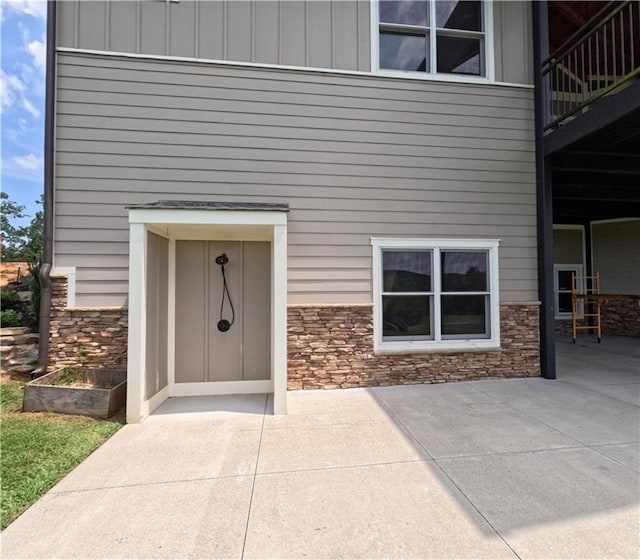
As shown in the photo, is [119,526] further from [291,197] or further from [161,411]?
[291,197]

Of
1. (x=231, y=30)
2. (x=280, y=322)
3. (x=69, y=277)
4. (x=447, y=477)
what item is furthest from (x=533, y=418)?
(x=231, y=30)

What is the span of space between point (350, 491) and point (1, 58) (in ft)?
24.5

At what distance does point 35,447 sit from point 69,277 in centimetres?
220

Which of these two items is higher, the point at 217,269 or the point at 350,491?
the point at 217,269


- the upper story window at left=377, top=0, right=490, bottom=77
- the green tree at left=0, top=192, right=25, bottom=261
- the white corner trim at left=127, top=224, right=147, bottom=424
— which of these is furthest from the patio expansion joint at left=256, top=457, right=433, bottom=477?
the green tree at left=0, top=192, right=25, bottom=261

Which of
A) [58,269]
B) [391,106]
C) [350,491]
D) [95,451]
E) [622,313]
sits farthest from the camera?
[622,313]

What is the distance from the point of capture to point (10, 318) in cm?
493

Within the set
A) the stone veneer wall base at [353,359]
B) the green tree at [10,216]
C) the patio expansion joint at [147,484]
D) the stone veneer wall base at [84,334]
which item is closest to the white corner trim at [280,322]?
the stone veneer wall base at [353,359]

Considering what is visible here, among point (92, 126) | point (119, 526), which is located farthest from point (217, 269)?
point (119, 526)

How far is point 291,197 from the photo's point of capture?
4.99 metres

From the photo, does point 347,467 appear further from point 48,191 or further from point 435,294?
point 48,191

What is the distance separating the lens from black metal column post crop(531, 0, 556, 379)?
5.36 meters

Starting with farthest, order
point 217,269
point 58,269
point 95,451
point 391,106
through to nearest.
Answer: point 391,106, point 217,269, point 58,269, point 95,451

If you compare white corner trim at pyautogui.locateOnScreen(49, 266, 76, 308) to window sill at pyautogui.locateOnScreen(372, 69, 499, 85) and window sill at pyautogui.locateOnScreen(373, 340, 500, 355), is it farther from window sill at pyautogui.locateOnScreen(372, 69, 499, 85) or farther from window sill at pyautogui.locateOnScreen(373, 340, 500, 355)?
window sill at pyautogui.locateOnScreen(372, 69, 499, 85)
